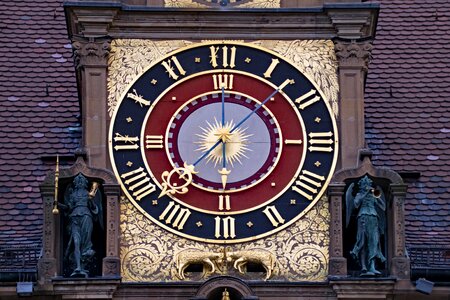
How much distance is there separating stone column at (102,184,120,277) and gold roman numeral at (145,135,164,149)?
0.83 m

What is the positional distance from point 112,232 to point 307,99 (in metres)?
3.10

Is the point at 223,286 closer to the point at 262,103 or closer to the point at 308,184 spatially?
the point at 308,184

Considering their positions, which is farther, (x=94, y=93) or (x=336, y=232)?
(x=94, y=93)

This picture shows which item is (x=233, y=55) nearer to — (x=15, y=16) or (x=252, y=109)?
(x=252, y=109)

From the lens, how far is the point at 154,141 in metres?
36.2

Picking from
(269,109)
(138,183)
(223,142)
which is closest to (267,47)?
(269,109)

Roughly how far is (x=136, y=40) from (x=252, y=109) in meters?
1.75

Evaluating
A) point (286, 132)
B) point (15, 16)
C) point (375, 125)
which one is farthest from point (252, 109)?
point (15, 16)

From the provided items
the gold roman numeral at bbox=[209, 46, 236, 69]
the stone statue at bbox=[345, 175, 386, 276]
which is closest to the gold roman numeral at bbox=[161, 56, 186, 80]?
the gold roman numeral at bbox=[209, 46, 236, 69]

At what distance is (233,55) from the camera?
36.8 meters

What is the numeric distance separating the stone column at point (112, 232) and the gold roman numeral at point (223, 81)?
6.49 ft

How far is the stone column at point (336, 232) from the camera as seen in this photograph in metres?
35.3

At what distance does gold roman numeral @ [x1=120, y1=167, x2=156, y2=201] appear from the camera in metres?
35.9

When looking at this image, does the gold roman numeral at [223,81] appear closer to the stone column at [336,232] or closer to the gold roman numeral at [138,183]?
the gold roman numeral at [138,183]
